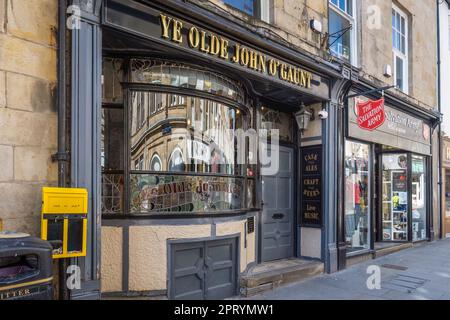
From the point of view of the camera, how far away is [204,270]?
5461mm

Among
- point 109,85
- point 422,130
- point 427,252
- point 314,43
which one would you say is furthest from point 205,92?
point 422,130

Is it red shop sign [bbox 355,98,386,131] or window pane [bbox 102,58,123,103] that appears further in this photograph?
red shop sign [bbox 355,98,386,131]

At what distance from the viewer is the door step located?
19.2ft

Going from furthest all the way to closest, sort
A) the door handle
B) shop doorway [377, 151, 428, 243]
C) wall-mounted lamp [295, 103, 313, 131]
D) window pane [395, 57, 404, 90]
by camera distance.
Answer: shop doorway [377, 151, 428, 243]
window pane [395, 57, 404, 90]
wall-mounted lamp [295, 103, 313, 131]
the door handle

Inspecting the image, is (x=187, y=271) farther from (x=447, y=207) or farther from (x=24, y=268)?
(x=447, y=207)

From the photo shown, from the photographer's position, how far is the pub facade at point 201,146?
4223 millimetres

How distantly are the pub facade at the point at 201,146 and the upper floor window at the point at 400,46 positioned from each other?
313cm

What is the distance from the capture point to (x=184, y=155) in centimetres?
529

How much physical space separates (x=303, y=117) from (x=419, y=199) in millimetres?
6031

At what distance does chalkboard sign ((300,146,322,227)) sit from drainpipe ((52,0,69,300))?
5.01m

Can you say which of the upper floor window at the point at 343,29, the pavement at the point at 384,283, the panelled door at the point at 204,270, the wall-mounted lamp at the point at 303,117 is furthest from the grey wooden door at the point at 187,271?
the upper floor window at the point at 343,29

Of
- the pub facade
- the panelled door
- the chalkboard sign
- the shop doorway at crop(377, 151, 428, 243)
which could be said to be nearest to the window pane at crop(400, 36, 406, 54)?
the shop doorway at crop(377, 151, 428, 243)

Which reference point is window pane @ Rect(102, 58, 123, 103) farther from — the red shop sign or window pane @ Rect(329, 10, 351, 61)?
the red shop sign
